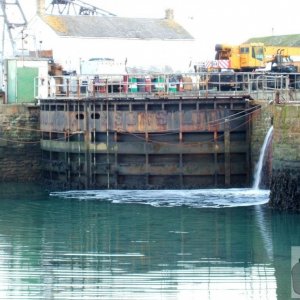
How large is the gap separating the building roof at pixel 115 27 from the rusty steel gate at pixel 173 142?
25.4 meters

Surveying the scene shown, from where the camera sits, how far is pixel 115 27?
231ft

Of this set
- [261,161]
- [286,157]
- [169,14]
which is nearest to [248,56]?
[261,161]

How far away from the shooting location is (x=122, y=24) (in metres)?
71.2

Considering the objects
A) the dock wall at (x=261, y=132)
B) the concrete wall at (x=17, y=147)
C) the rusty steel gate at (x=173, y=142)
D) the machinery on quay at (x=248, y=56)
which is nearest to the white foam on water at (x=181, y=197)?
the rusty steel gate at (x=173, y=142)

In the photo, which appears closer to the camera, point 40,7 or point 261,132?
point 261,132

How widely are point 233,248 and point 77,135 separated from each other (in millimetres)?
14048

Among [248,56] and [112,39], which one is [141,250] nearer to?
[248,56]

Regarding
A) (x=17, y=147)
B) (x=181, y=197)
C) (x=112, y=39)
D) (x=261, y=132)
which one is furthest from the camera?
(x=112, y=39)

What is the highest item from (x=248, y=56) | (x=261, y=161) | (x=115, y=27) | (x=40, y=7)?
(x=40, y=7)

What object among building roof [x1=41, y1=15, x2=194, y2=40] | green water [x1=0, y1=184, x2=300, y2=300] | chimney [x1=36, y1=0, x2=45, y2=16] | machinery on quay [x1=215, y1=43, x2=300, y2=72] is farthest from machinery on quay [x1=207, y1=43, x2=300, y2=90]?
green water [x1=0, y1=184, x2=300, y2=300]

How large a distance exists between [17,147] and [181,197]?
366 inches

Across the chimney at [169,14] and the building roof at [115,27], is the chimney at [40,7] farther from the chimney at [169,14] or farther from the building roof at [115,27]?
the chimney at [169,14]

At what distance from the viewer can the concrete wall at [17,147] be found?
157 ft

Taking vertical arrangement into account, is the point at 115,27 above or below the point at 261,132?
above
